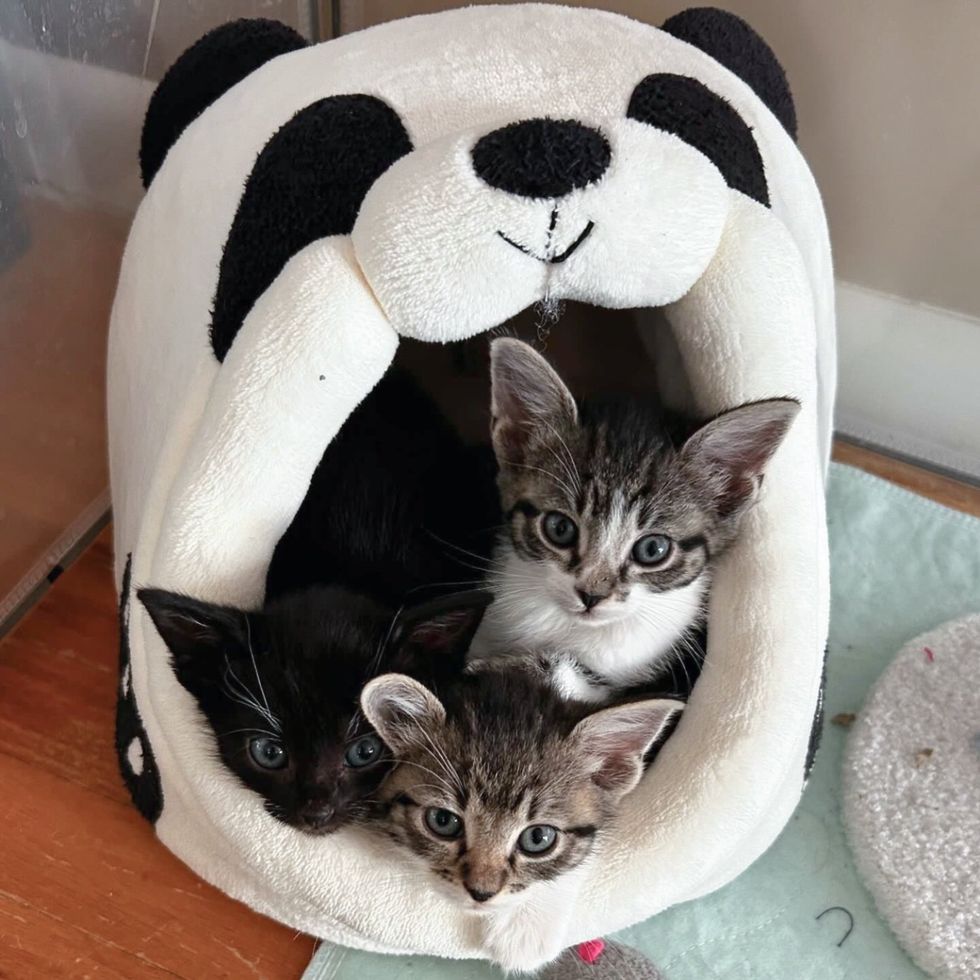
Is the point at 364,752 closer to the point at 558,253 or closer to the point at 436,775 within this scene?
the point at 436,775

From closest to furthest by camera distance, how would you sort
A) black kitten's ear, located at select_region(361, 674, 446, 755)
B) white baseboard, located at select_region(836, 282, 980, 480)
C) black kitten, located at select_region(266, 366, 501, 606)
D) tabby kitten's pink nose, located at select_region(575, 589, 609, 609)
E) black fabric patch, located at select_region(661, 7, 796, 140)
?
1. black kitten's ear, located at select_region(361, 674, 446, 755)
2. tabby kitten's pink nose, located at select_region(575, 589, 609, 609)
3. black kitten, located at select_region(266, 366, 501, 606)
4. black fabric patch, located at select_region(661, 7, 796, 140)
5. white baseboard, located at select_region(836, 282, 980, 480)

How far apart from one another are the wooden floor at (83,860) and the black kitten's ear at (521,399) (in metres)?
0.63

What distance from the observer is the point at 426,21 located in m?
1.19

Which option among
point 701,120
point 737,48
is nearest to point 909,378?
point 737,48

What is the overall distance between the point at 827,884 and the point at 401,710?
→ 64 centimetres

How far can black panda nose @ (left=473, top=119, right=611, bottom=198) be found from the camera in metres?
0.89

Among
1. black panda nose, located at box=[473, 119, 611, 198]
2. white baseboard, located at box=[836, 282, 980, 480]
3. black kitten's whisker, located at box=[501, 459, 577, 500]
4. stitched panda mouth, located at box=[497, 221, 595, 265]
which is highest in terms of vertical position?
black panda nose, located at box=[473, 119, 611, 198]

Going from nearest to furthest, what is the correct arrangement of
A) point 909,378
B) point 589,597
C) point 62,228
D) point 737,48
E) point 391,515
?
1. point 589,597
2. point 391,515
3. point 737,48
4. point 62,228
5. point 909,378

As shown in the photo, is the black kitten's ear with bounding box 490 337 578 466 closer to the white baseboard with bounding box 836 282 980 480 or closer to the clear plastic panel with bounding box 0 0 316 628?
the clear plastic panel with bounding box 0 0 316 628

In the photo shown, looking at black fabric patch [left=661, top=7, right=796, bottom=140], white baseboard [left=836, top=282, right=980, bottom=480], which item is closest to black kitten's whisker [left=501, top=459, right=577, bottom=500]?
black fabric patch [left=661, top=7, right=796, bottom=140]

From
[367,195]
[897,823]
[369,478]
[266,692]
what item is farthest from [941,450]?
[266,692]

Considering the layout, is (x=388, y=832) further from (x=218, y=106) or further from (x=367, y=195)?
(x=218, y=106)

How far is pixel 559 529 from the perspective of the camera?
41.2 inches

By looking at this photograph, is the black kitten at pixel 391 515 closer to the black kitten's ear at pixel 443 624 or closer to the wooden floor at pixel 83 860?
the black kitten's ear at pixel 443 624
